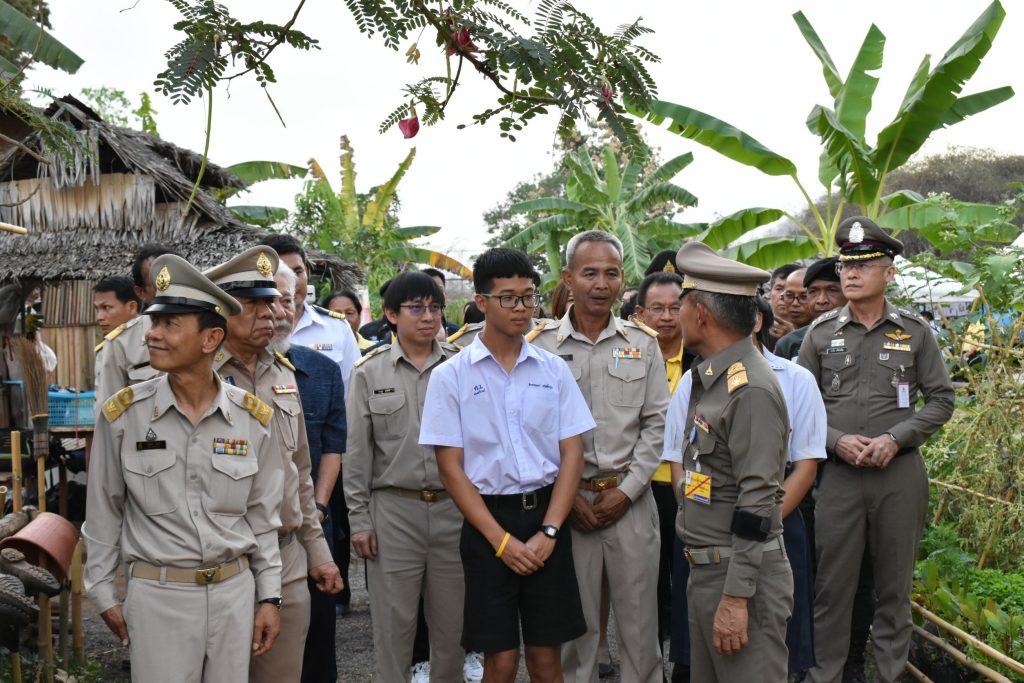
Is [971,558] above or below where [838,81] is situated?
below

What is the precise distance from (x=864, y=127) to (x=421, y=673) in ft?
A: 33.2

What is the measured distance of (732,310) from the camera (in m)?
3.27

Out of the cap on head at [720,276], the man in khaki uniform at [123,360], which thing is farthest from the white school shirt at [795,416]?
the man in khaki uniform at [123,360]

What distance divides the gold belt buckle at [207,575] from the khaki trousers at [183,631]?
17 millimetres

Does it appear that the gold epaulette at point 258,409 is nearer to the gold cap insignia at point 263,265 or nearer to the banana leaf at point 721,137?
the gold cap insignia at point 263,265

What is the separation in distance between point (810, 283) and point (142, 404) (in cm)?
413

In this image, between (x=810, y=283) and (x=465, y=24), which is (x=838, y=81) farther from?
(x=465, y=24)

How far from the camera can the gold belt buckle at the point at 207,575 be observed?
9.55 ft

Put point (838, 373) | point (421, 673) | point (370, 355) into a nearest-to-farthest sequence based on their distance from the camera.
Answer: point (370, 355), point (838, 373), point (421, 673)

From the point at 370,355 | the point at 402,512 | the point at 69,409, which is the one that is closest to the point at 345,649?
the point at 402,512

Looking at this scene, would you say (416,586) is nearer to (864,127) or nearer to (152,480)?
(152,480)

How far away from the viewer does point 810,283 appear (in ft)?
18.8

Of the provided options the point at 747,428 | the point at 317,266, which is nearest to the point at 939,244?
the point at 747,428

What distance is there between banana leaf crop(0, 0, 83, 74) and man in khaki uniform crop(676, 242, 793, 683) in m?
6.67
